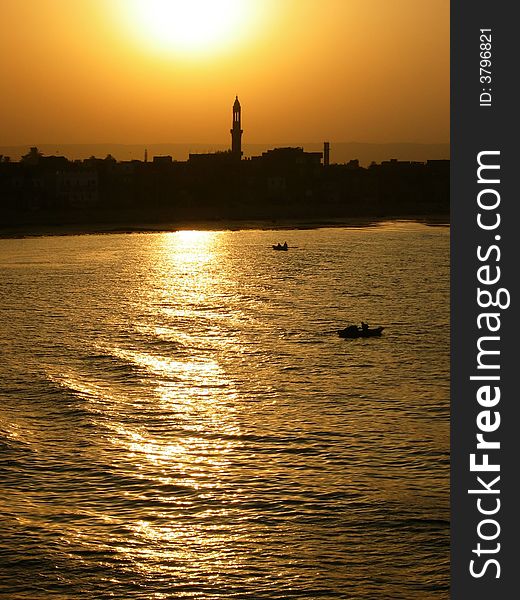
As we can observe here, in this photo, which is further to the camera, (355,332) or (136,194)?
(136,194)

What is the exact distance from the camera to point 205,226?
15800 centimetres

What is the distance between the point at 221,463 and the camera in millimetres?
21625

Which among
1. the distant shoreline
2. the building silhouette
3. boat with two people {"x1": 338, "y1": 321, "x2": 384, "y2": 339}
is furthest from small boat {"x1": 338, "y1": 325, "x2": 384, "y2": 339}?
the building silhouette

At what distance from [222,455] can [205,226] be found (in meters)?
137

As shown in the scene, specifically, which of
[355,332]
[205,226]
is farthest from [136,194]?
[355,332]

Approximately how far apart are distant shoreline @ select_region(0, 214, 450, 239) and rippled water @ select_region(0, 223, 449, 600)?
8528cm

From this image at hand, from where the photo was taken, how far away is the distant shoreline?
134250 millimetres

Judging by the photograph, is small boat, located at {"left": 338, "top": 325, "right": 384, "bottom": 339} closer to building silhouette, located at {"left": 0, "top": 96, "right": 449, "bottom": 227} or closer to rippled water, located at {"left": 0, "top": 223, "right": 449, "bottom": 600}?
rippled water, located at {"left": 0, "top": 223, "right": 449, "bottom": 600}

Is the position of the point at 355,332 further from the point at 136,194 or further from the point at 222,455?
the point at 136,194

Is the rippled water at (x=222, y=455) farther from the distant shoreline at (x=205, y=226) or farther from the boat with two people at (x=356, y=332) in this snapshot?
the distant shoreline at (x=205, y=226)

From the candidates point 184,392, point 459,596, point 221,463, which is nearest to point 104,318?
point 184,392

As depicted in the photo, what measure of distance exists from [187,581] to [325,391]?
13751 mm

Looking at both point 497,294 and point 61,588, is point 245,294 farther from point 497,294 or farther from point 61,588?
point 497,294

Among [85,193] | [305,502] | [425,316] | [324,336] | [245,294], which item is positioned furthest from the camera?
[85,193]
